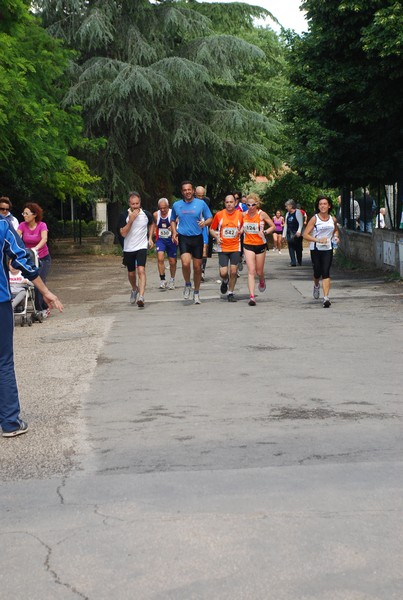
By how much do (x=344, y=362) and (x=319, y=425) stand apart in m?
3.30

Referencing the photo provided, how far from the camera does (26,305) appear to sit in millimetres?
15250

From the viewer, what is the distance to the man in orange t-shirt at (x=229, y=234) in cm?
1831

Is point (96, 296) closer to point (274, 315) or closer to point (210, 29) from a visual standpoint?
point (274, 315)

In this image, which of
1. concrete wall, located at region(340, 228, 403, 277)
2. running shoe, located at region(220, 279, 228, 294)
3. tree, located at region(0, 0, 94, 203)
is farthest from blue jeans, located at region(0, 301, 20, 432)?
concrete wall, located at region(340, 228, 403, 277)

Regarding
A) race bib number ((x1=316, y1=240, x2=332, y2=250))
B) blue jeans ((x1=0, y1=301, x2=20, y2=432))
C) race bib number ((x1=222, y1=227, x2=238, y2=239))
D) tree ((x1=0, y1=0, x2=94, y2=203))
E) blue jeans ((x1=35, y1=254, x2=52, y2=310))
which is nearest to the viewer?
blue jeans ((x1=0, y1=301, x2=20, y2=432))

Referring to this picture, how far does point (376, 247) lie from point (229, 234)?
9.19m

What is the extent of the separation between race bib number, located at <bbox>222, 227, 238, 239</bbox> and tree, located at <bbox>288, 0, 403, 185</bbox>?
19.5 feet

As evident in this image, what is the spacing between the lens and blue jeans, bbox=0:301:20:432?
786 cm

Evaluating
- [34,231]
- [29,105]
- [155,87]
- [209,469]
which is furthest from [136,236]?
[155,87]

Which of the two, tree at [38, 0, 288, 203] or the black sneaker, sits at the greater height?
tree at [38, 0, 288, 203]

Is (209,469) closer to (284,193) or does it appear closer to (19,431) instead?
(19,431)

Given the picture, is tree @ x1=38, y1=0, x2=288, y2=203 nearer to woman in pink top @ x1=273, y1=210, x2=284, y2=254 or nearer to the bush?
the bush

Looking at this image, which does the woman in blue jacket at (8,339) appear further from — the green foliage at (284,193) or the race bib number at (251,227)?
the green foliage at (284,193)

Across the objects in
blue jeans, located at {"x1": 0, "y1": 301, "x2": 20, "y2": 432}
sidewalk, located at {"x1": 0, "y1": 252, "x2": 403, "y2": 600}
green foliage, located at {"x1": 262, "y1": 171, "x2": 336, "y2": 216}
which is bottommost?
sidewalk, located at {"x1": 0, "y1": 252, "x2": 403, "y2": 600}
